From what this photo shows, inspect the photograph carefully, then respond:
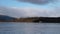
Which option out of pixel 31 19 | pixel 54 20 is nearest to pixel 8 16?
pixel 31 19

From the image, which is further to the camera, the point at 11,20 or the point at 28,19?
the point at 28,19

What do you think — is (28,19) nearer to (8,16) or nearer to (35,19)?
(35,19)

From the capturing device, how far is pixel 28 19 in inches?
222

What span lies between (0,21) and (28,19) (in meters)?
1.10

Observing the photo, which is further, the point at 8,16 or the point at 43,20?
the point at 43,20

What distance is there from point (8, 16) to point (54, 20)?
1.91 metres

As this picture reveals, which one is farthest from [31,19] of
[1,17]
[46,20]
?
[1,17]

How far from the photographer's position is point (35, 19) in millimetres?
5758

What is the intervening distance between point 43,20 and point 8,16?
147cm

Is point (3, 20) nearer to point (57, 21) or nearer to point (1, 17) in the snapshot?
point (1, 17)

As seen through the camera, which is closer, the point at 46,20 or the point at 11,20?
the point at 11,20

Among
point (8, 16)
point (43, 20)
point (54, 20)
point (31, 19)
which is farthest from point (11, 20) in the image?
point (54, 20)

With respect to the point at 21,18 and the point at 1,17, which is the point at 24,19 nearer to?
the point at 21,18

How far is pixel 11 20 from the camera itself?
16.9 feet
